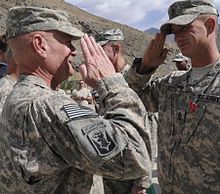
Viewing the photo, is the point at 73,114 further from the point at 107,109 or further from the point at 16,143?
the point at 16,143

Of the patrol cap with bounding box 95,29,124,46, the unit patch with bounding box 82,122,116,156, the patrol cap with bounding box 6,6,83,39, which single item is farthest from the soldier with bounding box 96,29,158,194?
the unit patch with bounding box 82,122,116,156

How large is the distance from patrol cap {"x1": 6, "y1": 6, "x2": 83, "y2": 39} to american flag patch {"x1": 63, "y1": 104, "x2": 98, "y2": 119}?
0.37m

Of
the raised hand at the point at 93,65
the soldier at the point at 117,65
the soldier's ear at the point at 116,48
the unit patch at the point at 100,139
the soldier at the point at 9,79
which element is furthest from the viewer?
the soldier's ear at the point at 116,48

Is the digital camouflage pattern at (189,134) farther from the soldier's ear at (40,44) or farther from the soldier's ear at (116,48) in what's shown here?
the soldier's ear at (116,48)

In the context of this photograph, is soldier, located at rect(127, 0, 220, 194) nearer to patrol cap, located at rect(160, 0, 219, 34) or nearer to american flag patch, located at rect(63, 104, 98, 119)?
patrol cap, located at rect(160, 0, 219, 34)

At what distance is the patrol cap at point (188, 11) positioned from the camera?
253 cm

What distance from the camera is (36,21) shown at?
1852 millimetres

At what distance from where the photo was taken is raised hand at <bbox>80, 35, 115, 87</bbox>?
1783 millimetres

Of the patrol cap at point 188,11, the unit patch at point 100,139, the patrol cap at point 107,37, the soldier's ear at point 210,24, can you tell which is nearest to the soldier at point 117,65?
the patrol cap at point 107,37

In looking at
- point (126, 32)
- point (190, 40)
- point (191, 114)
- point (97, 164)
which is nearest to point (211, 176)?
point (191, 114)

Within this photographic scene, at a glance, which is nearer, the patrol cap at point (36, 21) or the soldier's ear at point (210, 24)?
the patrol cap at point (36, 21)

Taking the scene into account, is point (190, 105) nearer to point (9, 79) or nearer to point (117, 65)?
point (117, 65)

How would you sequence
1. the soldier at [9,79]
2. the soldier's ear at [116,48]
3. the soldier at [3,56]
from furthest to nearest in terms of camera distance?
1. the soldier at [3,56]
2. the soldier's ear at [116,48]
3. the soldier at [9,79]

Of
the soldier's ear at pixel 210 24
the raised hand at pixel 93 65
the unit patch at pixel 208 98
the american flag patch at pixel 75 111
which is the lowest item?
the unit patch at pixel 208 98
